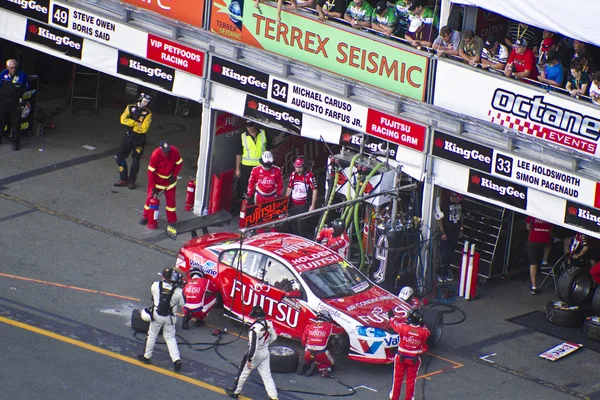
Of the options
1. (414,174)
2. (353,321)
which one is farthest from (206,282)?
(414,174)

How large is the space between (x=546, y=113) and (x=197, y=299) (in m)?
6.03

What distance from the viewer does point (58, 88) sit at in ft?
94.5

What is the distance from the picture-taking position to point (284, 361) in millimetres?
16125

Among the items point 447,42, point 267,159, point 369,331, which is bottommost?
point 369,331

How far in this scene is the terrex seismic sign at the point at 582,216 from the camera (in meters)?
17.3

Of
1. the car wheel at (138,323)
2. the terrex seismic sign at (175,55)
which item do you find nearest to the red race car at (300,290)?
the car wheel at (138,323)

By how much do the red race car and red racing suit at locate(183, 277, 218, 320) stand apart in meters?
0.29

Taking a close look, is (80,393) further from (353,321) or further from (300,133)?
(300,133)

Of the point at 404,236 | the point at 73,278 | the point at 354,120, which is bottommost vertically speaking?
the point at 73,278

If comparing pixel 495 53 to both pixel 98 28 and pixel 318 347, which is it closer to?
pixel 318 347

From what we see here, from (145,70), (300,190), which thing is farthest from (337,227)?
(145,70)

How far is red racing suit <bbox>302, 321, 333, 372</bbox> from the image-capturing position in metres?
16.0

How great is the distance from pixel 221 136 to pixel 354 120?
3.34 meters

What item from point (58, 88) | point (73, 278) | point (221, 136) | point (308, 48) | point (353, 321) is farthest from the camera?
point (58, 88)
